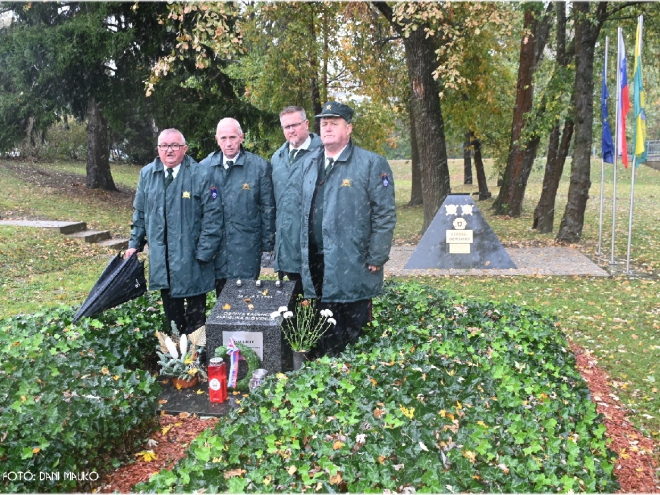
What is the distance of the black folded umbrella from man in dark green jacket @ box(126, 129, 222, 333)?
123 millimetres

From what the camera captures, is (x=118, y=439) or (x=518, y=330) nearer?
(x=118, y=439)

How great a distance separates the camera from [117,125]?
18.5 meters

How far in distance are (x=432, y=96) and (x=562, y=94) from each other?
4.05m

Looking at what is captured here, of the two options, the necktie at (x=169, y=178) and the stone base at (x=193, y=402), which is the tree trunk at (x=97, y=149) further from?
the stone base at (x=193, y=402)

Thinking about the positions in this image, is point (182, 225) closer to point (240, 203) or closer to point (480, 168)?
point (240, 203)

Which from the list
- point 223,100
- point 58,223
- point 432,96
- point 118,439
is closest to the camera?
point 118,439

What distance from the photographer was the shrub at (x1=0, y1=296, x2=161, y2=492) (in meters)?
3.71

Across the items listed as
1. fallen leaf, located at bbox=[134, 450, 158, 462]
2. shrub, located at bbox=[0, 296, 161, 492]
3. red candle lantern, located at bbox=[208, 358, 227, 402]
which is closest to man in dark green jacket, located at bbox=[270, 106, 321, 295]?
red candle lantern, located at bbox=[208, 358, 227, 402]

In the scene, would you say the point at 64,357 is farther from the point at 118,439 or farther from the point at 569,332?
the point at 569,332

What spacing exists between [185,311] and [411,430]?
286 centimetres

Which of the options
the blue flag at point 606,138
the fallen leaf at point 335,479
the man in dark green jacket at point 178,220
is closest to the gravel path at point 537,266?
the blue flag at point 606,138

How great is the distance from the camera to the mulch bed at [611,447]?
160 inches

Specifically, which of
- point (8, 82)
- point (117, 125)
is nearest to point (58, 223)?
point (117, 125)

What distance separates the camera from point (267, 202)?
19.0 feet
